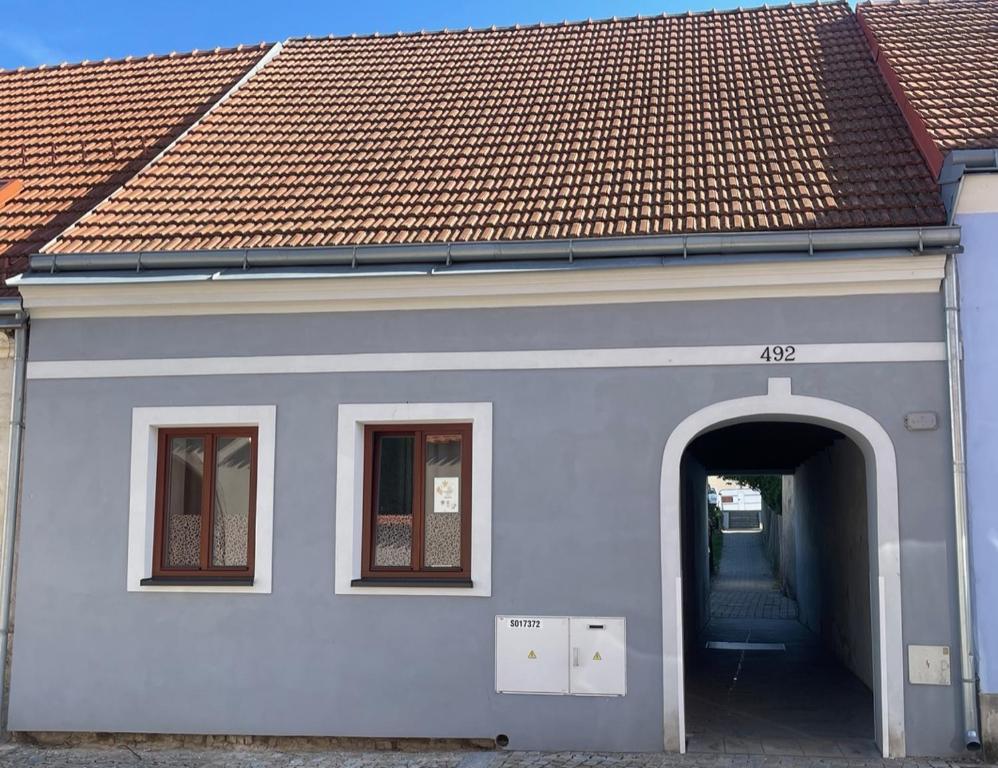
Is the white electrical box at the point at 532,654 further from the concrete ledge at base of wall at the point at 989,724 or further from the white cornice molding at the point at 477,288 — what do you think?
the concrete ledge at base of wall at the point at 989,724

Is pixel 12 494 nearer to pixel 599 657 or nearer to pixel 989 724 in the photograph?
pixel 599 657

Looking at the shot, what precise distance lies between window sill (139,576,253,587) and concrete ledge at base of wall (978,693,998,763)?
5744 millimetres

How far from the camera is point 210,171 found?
35.0 feet

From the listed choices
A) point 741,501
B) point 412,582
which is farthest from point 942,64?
point 741,501

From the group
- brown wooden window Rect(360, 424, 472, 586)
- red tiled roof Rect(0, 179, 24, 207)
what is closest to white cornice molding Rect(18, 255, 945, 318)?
brown wooden window Rect(360, 424, 472, 586)

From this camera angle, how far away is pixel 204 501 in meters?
9.21

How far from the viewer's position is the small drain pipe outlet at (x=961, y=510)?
25.5ft

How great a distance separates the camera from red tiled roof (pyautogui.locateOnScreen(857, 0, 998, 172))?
8.89 meters

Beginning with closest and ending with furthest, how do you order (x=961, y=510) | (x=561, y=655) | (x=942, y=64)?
(x=961, y=510) < (x=561, y=655) < (x=942, y=64)

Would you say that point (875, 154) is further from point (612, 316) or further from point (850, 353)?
point (612, 316)

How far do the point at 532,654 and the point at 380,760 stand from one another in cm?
143

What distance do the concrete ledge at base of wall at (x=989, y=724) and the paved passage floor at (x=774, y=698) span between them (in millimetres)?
807

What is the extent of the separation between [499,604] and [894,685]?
3045 millimetres

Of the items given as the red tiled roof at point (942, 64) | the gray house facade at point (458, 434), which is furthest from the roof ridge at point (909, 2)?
the gray house facade at point (458, 434)
